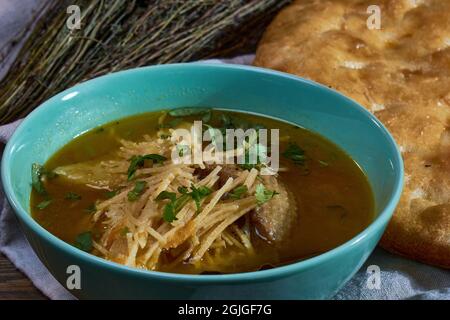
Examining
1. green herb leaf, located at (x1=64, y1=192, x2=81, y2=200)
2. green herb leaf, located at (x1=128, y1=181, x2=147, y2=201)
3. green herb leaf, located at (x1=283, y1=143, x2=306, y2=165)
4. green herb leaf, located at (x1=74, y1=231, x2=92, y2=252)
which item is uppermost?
green herb leaf, located at (x1=128, y1=181, x2=147, y2=201)

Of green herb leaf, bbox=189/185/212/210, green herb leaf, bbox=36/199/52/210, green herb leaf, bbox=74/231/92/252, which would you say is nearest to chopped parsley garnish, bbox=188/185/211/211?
green herb leaf, bbox=189/185/212/210

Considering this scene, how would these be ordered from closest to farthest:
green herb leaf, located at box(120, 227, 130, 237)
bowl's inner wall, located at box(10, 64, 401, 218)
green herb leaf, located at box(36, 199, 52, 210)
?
green herb leaf, located at box(120, 227, 130, 237)
green herb leaf, located at box(36, 199, 52, 210)
bowl's inner wall, located at box(10, 64, 401, 218)

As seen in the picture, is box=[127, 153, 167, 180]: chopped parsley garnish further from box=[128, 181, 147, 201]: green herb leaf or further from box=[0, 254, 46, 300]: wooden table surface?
box=[0, 254, 46, 300]: wooden table surface

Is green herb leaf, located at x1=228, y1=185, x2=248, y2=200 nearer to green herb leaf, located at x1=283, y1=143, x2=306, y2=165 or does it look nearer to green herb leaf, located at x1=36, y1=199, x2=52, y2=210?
green herb leaf, located at x1=283, y1=143, x2=306, y2=165

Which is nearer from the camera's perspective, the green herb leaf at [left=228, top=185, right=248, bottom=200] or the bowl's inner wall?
the green herb leaf at [left=228, top=185, right=248, bottom=200]

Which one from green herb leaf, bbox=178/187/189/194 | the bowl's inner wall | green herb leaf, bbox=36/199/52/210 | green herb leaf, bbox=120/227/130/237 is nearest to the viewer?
green herb leaf, bbox=120/227/130/237

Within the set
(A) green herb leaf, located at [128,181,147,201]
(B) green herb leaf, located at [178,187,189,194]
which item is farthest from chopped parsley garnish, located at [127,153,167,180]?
(B) green herb leaf, located at [178,187,189,194]

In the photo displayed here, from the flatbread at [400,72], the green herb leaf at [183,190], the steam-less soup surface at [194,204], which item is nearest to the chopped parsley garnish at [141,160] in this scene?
the steam-less soup surface at [194,204]

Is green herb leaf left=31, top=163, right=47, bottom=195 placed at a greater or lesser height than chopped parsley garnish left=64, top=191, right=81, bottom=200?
greater
